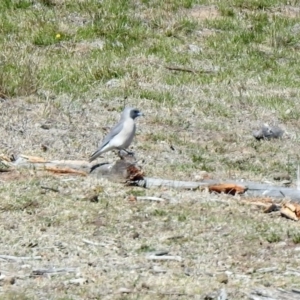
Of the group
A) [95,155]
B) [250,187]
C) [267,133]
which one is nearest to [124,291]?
[250,187]

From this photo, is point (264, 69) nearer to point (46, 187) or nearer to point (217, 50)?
point (217, 50)

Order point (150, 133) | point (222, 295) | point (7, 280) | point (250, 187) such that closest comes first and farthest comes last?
1. point (222, 295)
2. point (7, 280)
3. point (250, 187)
4. point (150, 133)

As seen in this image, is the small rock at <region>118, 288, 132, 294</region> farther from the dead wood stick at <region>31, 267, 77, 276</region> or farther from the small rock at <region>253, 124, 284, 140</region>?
the small rock at <region>253, 124, 284, 140</region>

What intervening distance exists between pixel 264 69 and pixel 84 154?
499 cm

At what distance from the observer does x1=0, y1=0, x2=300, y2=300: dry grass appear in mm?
6500

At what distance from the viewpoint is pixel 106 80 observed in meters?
12.7

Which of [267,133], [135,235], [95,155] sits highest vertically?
[135,235]

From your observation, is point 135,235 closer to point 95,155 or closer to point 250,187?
point 250,187

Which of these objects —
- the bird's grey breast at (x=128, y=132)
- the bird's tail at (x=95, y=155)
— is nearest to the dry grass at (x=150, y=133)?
the bird's grey breast at (x=128, y=132)

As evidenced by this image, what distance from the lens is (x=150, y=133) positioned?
1055 cm

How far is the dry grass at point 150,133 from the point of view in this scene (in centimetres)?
650

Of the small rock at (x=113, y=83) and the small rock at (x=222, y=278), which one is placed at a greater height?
the small rock at (x=222, y=278)

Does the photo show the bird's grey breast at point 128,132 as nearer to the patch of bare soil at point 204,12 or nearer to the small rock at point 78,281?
the small rock at point 78,281

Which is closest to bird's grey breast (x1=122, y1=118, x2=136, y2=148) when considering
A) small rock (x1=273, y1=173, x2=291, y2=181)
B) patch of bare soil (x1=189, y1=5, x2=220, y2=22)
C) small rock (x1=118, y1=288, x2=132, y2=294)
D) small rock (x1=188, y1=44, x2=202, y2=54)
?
small rock (x1=273, y1=173, x2=291, y2=181)
